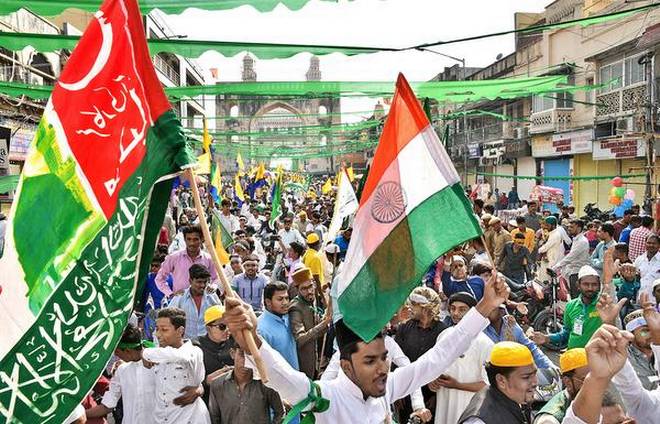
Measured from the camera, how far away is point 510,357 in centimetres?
336

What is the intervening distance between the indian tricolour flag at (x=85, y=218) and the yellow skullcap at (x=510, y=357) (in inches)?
70.7

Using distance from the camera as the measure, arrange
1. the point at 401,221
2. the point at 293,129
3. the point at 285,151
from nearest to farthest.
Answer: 1. the point at 401,221
2. the point at 293,129
3. the point at 285,151

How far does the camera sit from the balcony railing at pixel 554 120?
84.4ft

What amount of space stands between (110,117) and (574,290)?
835cm

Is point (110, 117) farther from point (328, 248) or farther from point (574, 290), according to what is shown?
point (574, 290)

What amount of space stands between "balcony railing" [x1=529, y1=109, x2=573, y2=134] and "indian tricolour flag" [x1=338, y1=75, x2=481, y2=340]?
75.0 feet

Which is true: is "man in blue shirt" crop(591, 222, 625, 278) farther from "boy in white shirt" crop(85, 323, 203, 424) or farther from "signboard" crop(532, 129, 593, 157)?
"signboard" crop(532, 129, 593, 157)

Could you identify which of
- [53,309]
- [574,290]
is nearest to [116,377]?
[53,309]

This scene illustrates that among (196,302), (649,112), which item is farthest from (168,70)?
(196,302)

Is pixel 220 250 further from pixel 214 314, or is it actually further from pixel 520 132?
pixel 520 132

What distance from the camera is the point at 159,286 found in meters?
7.00

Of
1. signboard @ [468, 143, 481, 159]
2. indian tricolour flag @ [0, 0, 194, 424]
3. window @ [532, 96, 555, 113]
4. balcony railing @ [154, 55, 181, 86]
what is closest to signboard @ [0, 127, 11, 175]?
indian tricolour flag @ [0, 0, 194, 424]

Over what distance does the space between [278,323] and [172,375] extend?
1080 millimetres

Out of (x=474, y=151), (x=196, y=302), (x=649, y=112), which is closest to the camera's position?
(x=196, y=302)
